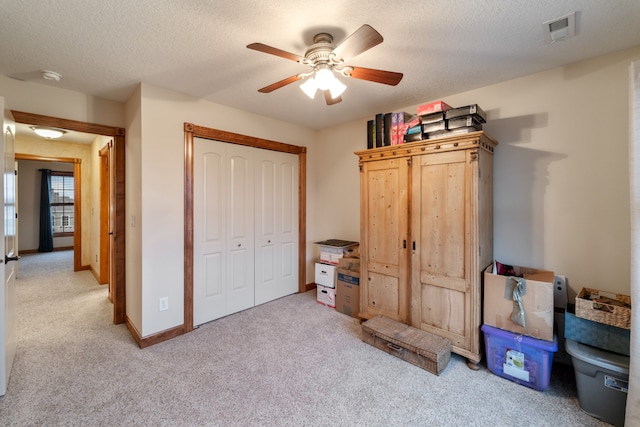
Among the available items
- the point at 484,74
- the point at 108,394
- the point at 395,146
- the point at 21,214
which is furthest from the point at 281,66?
the point at 21,214

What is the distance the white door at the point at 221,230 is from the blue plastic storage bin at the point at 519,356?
8.28 ft

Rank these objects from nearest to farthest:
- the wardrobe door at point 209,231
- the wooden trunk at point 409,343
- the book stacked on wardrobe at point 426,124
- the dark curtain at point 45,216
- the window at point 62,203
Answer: the wooden trunk at point 409,343, the book stacked on wardrobe at point 426,124, the wardrobe door at point 209,231, the dark curtain at point 45,216, the window at point 62,203

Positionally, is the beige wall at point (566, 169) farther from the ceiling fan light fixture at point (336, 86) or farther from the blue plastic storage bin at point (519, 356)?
the ceiling fan light fixture at point (336, 86)

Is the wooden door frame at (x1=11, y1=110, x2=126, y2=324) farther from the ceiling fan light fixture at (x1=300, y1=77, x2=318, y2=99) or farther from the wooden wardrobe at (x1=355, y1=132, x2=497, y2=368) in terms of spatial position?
the wooden wardrobe at (x1=355, y1=132, x2=497, y2=368)

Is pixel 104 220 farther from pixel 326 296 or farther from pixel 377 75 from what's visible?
pixel 377 75

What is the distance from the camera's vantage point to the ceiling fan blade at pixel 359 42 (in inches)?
53.3

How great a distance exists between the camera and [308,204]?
409 centimetres

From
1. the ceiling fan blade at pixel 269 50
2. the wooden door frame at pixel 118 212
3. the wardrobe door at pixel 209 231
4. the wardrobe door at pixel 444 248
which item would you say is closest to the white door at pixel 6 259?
the wooden door frame at pixel 118 212

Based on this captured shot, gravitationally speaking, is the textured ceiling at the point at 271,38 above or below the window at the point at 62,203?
above

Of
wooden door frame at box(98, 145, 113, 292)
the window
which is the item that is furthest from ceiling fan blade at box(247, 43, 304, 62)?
the window

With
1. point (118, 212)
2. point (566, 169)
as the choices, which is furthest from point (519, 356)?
Answer: point (118, 212)

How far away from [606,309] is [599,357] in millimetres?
298

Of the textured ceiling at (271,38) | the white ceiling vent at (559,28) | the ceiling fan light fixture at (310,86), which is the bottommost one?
the ceiling fan light fixture at (310,86)

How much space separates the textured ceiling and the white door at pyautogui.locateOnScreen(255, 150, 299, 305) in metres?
1.22
